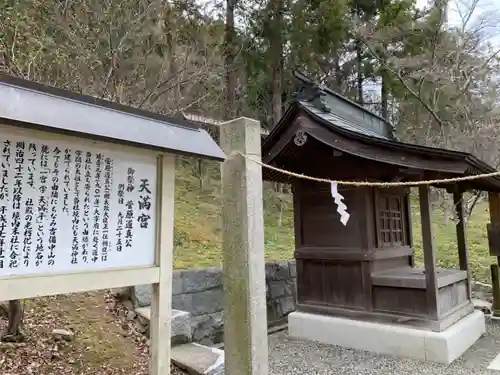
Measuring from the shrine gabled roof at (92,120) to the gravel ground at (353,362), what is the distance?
3.31 m

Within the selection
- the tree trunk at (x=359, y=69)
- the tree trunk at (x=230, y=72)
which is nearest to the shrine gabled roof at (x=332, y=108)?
the tree trunk at (x=230, y=72)

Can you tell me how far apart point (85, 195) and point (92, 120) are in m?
0.48

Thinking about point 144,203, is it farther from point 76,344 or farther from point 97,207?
point 76,344

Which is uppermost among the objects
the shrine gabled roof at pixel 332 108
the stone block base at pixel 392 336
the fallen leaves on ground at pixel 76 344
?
the shrine gabled roof at pixel 332 108

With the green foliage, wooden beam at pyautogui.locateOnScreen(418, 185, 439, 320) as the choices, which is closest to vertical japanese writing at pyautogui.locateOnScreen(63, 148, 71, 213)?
wooden beam at pyautogui.locateOnScreen(418, 185, 439, 320)

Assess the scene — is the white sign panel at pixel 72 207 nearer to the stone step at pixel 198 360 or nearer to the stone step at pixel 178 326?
the stone step at pixel 198 360

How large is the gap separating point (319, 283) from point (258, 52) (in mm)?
10324

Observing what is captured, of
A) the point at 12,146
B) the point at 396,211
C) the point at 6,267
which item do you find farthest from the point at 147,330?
the point at 396,211

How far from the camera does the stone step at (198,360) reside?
3.91m

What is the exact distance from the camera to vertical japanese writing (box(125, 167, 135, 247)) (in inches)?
106

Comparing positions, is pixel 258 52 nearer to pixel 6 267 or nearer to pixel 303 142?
pixel 303 142

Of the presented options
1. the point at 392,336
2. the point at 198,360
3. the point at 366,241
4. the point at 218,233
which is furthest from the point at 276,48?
the point at 198,360

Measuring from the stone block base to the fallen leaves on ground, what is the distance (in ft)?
8.91

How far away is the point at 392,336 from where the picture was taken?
5438 mm
